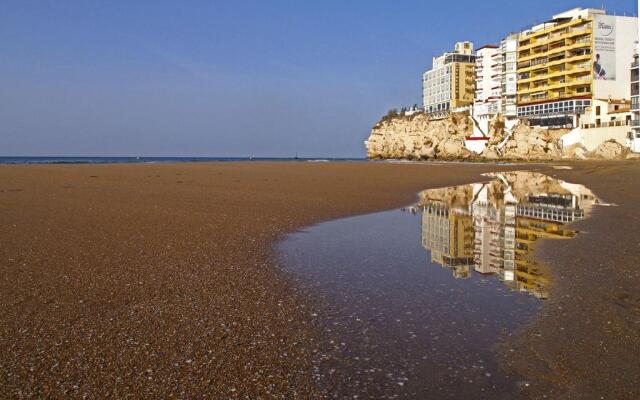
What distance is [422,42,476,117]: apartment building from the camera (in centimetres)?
11962

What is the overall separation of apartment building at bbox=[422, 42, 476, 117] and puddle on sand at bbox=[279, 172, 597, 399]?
103 meters

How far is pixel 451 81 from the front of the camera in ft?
395

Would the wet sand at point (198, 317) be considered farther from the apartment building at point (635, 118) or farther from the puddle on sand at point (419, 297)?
the apartment building at point (635, 118)

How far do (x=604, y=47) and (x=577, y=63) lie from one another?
4355 millimetres

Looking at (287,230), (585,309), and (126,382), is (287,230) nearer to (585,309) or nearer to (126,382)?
(585,309)

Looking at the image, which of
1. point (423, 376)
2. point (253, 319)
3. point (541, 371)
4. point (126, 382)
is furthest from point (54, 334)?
point (541, 371)

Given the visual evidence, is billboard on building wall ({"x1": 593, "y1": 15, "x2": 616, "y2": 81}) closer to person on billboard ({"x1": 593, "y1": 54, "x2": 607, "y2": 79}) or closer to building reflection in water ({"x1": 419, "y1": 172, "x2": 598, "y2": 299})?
person on billboard ({"x1": 593, "y1": 54, "x2": 607, "y2": 79})

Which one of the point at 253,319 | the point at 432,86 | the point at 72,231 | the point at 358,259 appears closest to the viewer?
the point at 253,319

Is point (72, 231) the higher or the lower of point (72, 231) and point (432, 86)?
the lower

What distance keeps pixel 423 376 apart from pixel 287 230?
346 inches

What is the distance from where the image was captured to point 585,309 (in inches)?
245

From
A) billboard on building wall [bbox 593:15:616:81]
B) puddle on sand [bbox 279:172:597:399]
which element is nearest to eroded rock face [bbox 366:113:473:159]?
billboard on building wall [bbox 593:15:616:81]

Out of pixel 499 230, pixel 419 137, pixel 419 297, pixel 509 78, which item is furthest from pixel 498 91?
pixel 419 297

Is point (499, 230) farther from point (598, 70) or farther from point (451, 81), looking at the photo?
point (451, 81)
